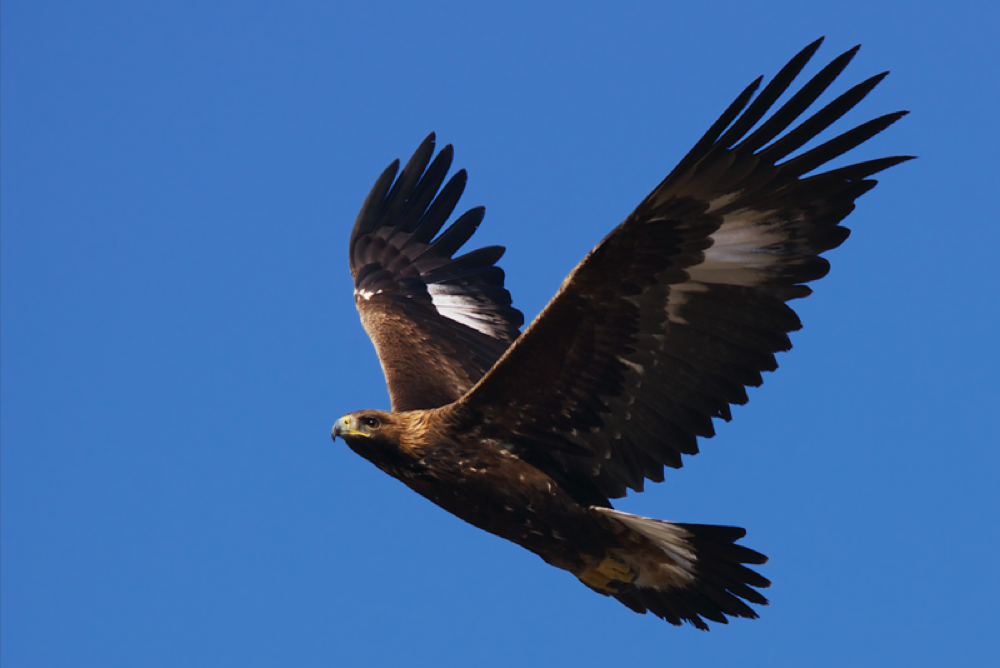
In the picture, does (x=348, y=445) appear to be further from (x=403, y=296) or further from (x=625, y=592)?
(x=403, y=296)

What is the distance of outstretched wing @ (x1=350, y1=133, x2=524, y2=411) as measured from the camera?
9.90 m

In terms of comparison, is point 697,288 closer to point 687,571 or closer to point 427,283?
point 687,571

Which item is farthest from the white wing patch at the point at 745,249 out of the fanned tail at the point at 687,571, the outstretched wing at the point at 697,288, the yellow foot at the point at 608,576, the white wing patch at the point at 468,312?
the white wing patch at the point at 468,312

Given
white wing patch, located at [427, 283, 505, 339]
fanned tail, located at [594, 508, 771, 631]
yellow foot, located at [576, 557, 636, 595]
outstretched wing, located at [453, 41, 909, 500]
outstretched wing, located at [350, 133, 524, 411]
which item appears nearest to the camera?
outstretched wing, located at [453, 41, 909, 500]

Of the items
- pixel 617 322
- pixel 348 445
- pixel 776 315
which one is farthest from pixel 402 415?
pixel 776 315

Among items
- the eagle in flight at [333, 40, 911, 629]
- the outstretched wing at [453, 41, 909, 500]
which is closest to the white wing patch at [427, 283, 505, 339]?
the eagle in flight at [333, 40, 911, 629]

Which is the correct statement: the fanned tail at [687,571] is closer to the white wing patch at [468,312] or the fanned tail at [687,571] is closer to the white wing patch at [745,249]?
the white wing patch at [745,249]

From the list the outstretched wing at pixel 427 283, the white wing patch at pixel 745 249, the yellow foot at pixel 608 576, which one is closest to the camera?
the white wing patch at pixel 745 249

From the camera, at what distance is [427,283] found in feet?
35.3

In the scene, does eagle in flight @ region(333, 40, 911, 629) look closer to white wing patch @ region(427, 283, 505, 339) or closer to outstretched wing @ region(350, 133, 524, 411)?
outstretched wing @ region(350, 133, 524, 411)

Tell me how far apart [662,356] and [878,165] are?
5.02ft

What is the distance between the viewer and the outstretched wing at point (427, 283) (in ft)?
32.5

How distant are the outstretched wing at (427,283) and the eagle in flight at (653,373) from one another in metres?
0.77

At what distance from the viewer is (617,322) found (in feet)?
23.6
